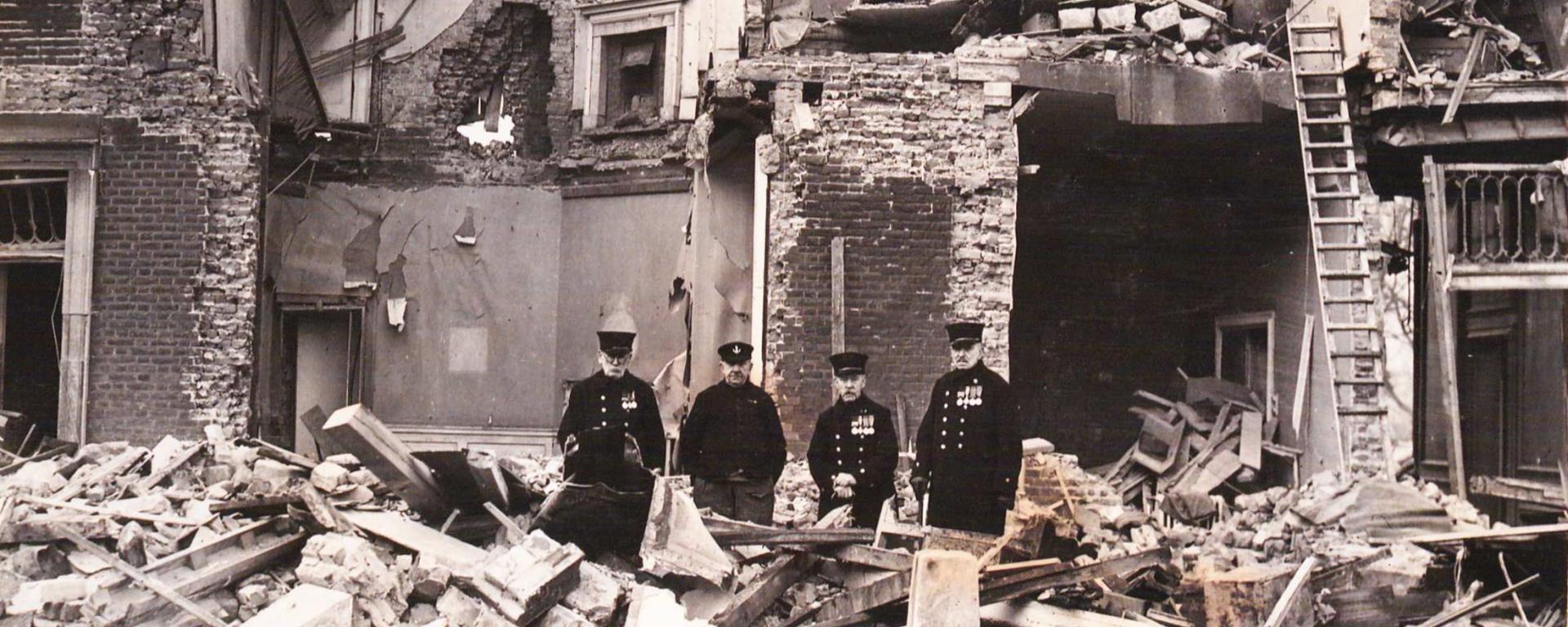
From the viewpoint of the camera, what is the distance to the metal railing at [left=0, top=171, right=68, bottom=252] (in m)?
12.8

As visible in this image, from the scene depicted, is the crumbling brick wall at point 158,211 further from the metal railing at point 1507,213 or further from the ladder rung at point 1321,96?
the metal railing at point 1507,213

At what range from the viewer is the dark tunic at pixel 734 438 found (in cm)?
924

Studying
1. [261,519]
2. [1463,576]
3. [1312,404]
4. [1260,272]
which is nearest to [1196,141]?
[1260,272]

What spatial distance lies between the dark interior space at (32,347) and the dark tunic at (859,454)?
28.6 ft

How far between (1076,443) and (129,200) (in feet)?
30.0

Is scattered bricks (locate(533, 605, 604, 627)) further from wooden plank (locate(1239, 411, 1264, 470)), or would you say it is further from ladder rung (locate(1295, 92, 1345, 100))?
ladder rung (locate(1295, 92, 1345, 100))

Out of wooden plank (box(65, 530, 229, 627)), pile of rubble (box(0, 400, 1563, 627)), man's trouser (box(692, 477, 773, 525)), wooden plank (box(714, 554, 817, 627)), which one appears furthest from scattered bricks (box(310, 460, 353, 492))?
wooden plank (box(714, 554, 817, 627))

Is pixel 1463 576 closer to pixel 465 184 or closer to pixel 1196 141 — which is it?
pixel 1196 141

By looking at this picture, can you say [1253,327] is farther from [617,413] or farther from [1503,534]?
[617,413]

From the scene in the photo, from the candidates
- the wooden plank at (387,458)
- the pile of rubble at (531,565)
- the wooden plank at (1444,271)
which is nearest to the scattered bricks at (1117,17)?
the wooden plank at (1444,271)

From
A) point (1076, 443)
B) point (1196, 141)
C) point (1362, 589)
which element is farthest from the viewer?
point (1076, 443)

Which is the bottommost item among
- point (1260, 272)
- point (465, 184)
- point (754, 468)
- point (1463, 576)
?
point (1463, 576)

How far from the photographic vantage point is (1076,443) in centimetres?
1503

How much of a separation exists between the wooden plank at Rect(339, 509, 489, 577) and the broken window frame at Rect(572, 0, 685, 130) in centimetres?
815
